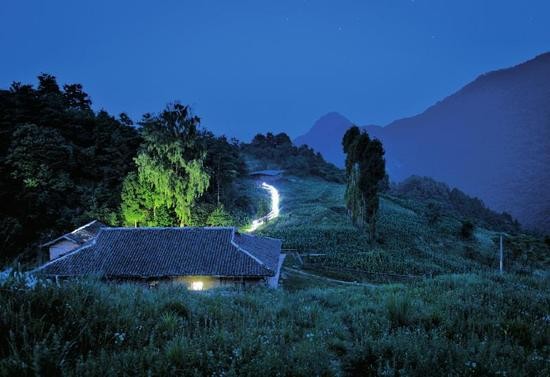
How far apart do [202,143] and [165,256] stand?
18.1 m

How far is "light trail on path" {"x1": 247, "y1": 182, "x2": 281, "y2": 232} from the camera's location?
5469cm

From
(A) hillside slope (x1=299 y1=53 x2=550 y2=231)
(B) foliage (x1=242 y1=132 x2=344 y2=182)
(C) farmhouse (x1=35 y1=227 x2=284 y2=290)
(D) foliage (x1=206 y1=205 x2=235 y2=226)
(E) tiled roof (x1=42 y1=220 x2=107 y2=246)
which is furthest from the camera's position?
(A) hillside slope (x1=299 y1=53 x2=550 y2=231)

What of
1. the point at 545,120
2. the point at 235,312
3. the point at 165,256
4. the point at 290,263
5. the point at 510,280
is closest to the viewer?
the point at 235,312

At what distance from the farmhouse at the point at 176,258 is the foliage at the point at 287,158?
7768 cm

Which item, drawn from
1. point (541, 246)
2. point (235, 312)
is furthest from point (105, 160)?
point (541, 246)

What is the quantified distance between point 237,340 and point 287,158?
112801 mm

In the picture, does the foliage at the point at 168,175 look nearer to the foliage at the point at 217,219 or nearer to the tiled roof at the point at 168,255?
the foliage at the point at 217,219

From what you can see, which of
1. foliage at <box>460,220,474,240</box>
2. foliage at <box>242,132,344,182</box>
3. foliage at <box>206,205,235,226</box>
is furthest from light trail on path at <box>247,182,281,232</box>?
foliage at <box>460,220,474,240</box>

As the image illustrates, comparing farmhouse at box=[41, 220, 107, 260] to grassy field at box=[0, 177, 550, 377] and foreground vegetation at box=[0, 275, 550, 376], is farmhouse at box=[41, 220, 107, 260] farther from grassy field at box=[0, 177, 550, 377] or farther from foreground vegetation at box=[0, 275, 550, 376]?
foreground vegetation at box=[0, 275, 550, 376]

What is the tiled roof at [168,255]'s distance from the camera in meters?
23.5

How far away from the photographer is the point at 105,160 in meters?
48.8

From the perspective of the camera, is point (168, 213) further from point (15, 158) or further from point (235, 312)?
point (235, 312)

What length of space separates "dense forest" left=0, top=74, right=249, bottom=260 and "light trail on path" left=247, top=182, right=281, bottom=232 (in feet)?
14.9

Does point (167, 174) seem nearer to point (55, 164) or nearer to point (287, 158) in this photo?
point (55, 164)
